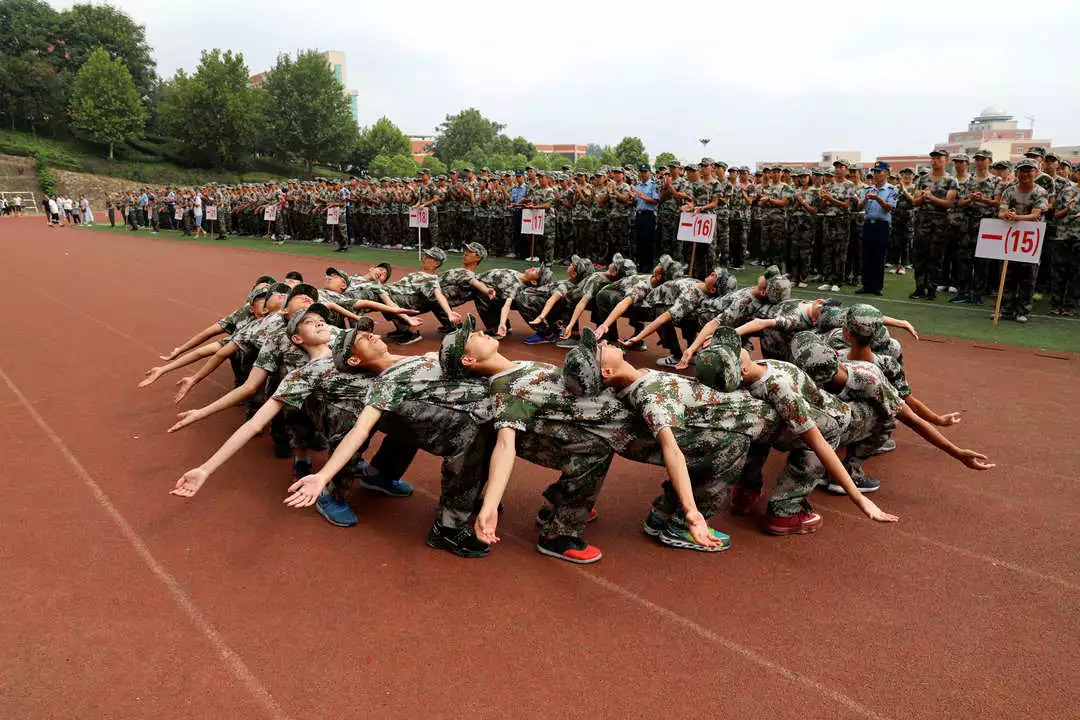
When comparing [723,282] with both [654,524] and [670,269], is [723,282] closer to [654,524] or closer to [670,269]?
[670,269]

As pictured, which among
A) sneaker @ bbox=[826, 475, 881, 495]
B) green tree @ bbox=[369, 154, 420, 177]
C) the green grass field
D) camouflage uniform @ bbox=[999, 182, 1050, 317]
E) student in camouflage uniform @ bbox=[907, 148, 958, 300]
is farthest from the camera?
green tree @ bbox=[369, 154, 420, 177]

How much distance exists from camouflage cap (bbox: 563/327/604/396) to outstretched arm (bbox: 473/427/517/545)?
0.40 meters

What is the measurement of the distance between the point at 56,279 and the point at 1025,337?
1828 cm

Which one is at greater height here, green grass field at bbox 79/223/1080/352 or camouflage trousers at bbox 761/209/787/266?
camouflage trousers at bbox 761/209/787/266

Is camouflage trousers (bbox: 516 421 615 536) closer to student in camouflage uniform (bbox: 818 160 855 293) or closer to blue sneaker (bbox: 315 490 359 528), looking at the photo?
blue sneaker (bbox: 315 490 359 528)

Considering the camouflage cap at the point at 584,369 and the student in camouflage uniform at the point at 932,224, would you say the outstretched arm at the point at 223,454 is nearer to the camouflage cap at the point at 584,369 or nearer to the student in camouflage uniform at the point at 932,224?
the camouflage cap at the point at 584,369

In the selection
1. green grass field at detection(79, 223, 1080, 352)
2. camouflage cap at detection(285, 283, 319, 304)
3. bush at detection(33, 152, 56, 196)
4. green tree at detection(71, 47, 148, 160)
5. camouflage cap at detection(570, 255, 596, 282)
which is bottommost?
green grass field at detection(79, 223, 1080, 352)

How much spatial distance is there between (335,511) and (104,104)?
70801 millimetres

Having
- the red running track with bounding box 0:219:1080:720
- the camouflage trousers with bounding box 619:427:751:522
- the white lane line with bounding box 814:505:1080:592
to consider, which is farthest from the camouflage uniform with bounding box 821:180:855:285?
the camouflage trousers with bounding box 619:427:751:522

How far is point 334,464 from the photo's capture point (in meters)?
3.44

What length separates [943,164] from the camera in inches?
429

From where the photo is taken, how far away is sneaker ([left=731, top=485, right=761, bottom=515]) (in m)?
4.40

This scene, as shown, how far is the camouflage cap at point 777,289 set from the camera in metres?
6.16

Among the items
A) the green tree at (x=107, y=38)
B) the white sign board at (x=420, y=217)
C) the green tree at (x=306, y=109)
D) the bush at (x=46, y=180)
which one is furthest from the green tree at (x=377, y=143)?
the white sign board at (x=420, y=217)
